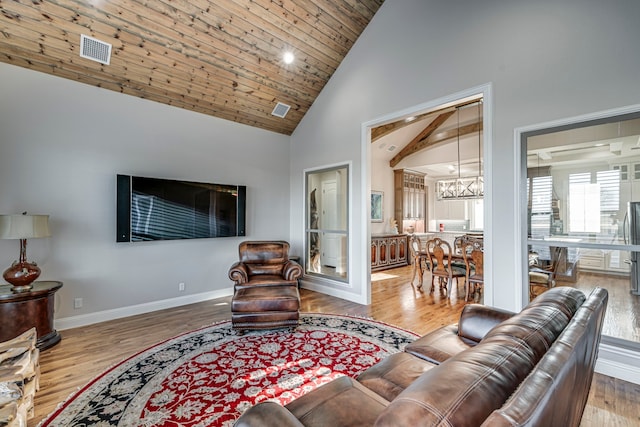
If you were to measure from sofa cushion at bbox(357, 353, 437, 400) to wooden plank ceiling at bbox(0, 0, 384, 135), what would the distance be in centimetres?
410

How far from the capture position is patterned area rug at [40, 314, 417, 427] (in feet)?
6.55

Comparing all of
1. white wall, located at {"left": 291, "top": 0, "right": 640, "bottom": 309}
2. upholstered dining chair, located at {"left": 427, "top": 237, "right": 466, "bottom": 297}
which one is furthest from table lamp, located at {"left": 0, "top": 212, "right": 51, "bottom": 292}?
upholstered dining chair, located at {"left": 427, "top": 237, "right": 466, "bottom": 297}

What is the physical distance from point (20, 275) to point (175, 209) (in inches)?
70.9

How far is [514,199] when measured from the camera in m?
3.00

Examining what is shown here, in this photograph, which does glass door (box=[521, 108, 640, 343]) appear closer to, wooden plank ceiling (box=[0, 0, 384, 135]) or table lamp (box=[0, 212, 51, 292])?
wooden plank ceiling (box=[0, 0, 384, 135])

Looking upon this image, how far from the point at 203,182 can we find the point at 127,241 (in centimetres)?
137

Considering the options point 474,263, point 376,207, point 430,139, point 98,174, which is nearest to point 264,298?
point 98,174

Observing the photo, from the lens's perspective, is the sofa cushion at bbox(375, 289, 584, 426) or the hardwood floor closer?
the sofa cushion at bbox(375, 289, 584, 426)

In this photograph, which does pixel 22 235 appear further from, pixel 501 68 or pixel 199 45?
pixel 501 68

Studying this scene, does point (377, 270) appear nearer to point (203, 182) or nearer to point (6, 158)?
point (203, 182)

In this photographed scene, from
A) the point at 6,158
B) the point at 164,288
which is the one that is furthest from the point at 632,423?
the point at 6,158

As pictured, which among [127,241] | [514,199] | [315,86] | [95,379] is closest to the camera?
[95,379]

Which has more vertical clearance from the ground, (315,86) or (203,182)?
(315,86)

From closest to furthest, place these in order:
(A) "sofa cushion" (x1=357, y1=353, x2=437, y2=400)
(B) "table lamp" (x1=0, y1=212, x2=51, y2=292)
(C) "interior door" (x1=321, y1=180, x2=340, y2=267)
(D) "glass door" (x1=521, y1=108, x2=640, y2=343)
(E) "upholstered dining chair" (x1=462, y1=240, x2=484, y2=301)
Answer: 1. (A) "sofa cushion" (x1=357, y1=353, x2=437, y2=400)
2. (D) "glass door" (x1=521, y1=108, x2=640, y2=343)
3. (B) "table lamp" (x1=0, y1=212, x2=51, y2=292)
4. (E) "upholstered dining chair" (x1=462, y1=240, x2=484, y2=301)
5. (C) "interior door" (x1=321, y1=180, x2=340, y2=267)
